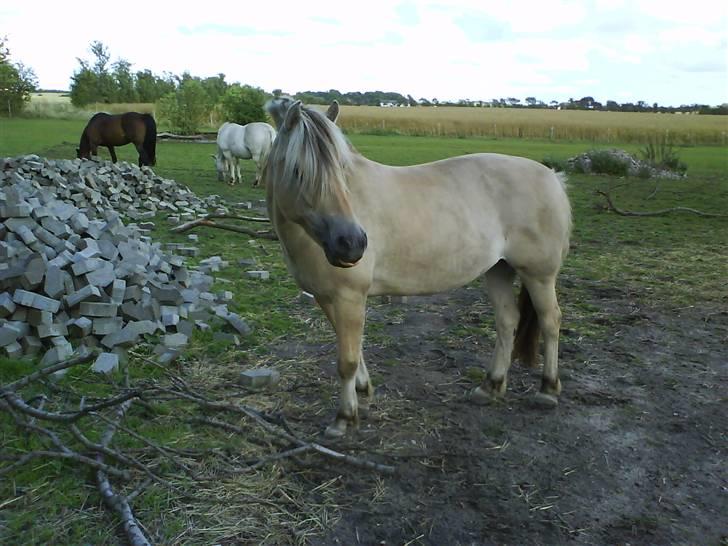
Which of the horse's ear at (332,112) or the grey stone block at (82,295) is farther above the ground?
the horse's ear at (332,112)

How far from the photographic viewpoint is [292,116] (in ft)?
9.55

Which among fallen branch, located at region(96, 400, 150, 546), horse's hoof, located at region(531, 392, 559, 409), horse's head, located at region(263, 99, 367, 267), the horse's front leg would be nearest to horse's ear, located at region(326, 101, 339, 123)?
horse's head, located at region(263, 99, 367, 267)

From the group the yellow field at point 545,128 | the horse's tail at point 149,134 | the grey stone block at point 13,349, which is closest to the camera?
the grey stone block at point 13,349

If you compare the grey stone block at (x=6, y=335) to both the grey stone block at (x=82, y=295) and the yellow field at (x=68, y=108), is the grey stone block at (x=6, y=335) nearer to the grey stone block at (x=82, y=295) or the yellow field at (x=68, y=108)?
the grey stone block at (x=82, y=295)

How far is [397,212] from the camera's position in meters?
3.46

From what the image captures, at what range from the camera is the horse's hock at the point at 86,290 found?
14.3 feet

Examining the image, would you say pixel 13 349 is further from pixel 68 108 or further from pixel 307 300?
pixel 68 108

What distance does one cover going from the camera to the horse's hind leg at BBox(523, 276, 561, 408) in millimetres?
3889

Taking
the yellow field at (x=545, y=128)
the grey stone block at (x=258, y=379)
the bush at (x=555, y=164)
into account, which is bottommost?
the grey stone block at (x=258, y=379)

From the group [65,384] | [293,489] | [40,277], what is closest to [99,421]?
[65,384]

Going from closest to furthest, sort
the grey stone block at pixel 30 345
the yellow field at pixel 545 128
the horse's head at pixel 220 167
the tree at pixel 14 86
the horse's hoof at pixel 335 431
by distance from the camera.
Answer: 1. the horse's hoof at pixel 335 431
2. the grey stone block at pixel 30 345
3. the horse's head at pixel 220 167
4. the tree at pixel 14 86
5. the yellow field at pixel 545 128

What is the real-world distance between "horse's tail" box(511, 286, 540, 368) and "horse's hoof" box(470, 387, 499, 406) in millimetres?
429

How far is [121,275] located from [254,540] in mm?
3095

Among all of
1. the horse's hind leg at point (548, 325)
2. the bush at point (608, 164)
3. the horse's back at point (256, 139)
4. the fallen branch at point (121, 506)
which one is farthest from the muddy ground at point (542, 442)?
the bush at point (608, 164)
